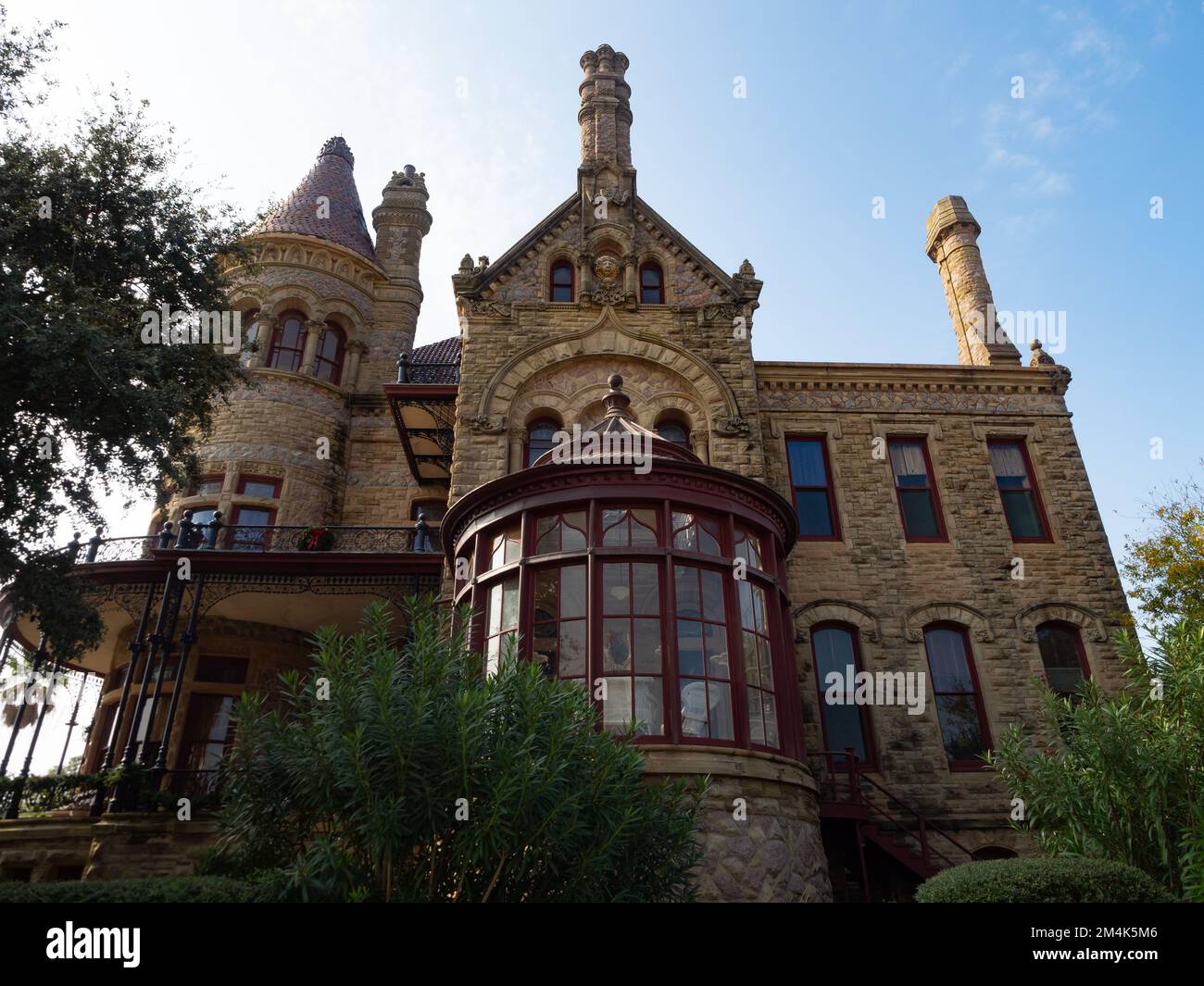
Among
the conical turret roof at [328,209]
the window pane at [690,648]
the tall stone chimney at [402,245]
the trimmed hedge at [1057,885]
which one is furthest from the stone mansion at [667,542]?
the trimmed hedge at [1057,885]

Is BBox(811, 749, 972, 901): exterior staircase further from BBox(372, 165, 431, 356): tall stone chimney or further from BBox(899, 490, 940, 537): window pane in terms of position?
BBox(372, 165, 431, 356): tall stone chimney

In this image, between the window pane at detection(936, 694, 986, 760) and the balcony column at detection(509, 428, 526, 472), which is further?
the balcony column at detection(509, 428, 526, 472)

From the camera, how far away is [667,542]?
37.0 ft

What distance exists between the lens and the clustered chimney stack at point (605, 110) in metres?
20.3

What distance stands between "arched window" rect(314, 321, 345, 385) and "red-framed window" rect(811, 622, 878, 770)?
47.7 ft

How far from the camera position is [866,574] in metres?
16.0

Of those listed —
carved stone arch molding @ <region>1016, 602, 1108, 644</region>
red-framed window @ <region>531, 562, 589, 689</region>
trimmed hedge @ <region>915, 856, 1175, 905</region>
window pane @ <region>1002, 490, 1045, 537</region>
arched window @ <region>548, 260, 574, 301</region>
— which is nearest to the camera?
trimmed hedge @ <region>915, 856, 1175, 905</region>

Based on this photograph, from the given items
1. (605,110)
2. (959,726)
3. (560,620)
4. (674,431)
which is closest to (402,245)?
(605,110)

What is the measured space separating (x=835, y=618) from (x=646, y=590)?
5.82 metres

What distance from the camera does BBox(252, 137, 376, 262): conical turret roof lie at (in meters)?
23.0

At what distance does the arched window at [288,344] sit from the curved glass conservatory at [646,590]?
447 inches

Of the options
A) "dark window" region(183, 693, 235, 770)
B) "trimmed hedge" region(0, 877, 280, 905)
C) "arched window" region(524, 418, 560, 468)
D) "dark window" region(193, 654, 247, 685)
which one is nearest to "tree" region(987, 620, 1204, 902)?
"trimmed hedge" region(0, 877, 280, 905)
